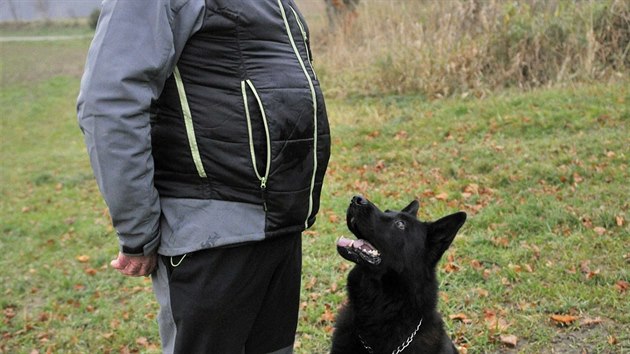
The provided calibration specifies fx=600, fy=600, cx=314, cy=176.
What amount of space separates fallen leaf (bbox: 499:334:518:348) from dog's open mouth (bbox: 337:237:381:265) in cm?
132

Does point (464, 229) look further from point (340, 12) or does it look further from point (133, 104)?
point (340, 12)

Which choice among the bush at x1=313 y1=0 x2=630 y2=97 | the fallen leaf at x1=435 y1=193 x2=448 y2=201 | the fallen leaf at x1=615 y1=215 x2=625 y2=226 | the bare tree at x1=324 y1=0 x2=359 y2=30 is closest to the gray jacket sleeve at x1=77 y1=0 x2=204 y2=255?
the fallen leaf at x1=615 y1=215 x2=625 y2=226

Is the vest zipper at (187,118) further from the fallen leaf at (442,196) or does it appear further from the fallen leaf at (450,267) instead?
the fallen leaf at (442,196)

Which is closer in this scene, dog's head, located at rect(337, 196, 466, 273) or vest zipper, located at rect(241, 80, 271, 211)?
vest zipper, located at rect(241, 80, 271, 211)

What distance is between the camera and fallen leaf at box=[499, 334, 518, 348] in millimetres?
3652

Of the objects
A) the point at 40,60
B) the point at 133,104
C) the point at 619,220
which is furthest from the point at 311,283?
the point at 40,60

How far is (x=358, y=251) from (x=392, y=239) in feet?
0.65

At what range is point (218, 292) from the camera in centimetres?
200

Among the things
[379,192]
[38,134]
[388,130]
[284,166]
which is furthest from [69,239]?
[38,134]

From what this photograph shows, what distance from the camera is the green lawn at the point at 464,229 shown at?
4020 millimetres

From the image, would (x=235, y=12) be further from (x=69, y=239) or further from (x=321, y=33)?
(x=321, y=33)

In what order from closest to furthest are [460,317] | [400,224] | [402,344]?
[402,344] → [400,224] → [460,317]

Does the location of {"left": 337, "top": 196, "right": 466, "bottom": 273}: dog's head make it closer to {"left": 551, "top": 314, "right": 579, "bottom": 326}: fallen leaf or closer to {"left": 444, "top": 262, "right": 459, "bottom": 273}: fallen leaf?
{"left": 551, "top": 314, "right": 579, "bottom": 326}: fallen leaf

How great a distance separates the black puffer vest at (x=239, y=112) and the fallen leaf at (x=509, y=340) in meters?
2.24
